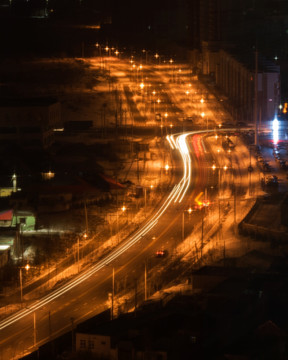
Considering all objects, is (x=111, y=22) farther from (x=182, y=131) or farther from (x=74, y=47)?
(x=182, y=131)

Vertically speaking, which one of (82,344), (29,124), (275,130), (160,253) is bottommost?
(82,344)

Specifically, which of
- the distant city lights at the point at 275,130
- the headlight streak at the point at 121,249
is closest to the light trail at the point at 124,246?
the headlight streak at the point at 121,249

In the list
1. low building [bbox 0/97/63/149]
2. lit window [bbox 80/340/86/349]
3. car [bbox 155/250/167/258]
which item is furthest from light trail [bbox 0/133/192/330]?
low building [bbox 0/97/63/149]

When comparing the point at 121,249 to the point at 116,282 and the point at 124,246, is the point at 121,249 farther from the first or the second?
the point at 116,282

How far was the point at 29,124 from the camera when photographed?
2250cm

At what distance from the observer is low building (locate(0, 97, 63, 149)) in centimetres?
2216

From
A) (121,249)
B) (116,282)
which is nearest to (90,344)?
(116,282)

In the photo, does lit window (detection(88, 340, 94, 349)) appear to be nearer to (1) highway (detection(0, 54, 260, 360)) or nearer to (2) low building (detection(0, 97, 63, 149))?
(1) highway (detection(0, 54, 260, 360))

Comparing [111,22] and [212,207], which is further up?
[111,22]

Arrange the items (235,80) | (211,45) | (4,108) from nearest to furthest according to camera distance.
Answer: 1. (4,108)
2. (235,80)
3. (211,45)

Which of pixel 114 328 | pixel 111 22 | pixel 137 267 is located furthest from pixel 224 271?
pixel 111 22

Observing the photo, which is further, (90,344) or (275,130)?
(275,130)

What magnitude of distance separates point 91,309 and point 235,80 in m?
16.8

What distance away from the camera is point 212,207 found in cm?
1675
